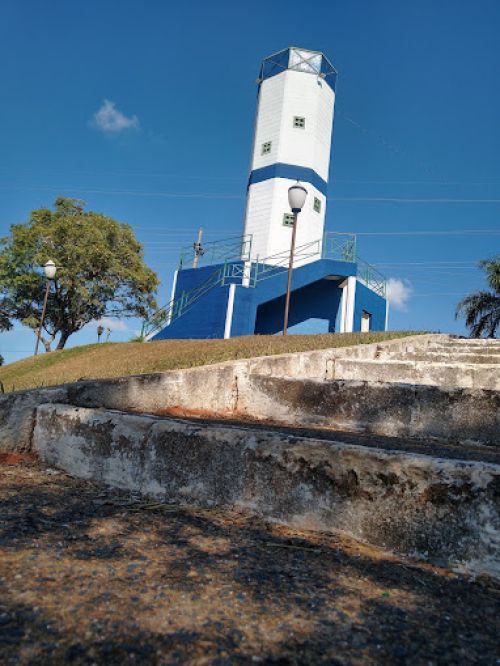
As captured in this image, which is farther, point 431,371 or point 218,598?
point 431,371

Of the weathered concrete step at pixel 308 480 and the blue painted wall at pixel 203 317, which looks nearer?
the weathered concrete step at pixel 308 480

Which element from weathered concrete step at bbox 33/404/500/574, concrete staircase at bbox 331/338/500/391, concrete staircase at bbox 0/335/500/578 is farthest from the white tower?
weathered concrete step at bbox 33/404/500/574

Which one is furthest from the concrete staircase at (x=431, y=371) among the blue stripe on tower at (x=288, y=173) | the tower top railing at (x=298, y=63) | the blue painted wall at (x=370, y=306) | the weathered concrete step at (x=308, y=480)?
the tower top railing at (x=298, y=63)

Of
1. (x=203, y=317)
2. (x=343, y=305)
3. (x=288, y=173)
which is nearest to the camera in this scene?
(x=203, y=317)

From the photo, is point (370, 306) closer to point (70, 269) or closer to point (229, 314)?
point (229, 314)

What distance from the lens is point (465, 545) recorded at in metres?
1.61

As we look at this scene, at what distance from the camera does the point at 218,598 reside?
1.33 m

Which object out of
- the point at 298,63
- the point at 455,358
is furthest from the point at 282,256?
the point at 455,358

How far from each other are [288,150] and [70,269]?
1388 cm

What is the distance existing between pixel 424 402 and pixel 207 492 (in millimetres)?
1879

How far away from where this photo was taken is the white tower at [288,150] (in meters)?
22.1

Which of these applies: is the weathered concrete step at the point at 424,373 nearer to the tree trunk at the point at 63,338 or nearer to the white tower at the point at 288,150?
the white tower at the point at 288,150

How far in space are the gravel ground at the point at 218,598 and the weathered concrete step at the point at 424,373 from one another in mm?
2617

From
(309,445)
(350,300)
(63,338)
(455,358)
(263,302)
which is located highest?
(350,300)
